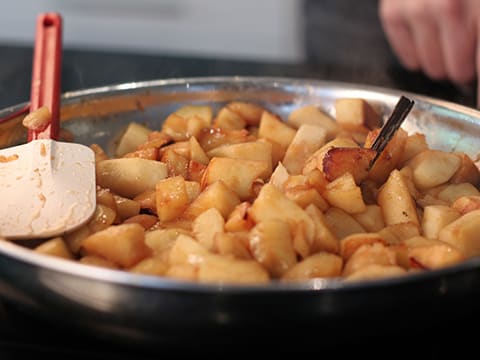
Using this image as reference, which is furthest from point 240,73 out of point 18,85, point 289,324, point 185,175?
point 289,324

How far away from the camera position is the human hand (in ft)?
6.12

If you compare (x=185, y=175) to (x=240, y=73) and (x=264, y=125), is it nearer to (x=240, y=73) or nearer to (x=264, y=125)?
(x=264, y=125)

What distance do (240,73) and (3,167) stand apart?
101 cm

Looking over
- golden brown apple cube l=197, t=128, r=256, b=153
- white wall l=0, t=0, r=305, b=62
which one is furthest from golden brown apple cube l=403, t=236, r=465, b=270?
white wall l=0, t=0, r=305, b=62

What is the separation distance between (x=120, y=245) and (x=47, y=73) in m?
0.53

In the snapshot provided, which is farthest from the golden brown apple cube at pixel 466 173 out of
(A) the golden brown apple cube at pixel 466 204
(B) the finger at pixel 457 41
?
(B) the finger at pixel 457 41

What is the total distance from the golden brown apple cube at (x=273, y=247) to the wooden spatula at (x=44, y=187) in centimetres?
27

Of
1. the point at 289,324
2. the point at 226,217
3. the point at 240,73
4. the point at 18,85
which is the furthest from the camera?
the point at 240,73

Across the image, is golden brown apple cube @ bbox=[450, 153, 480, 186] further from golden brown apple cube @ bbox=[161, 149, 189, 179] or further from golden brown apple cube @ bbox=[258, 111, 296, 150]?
golden brown apple cube @ bbox=[161, 149, 189, 179]

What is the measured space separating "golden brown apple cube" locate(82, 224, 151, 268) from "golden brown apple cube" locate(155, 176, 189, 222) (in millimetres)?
131

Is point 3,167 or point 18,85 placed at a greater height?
point 3,167

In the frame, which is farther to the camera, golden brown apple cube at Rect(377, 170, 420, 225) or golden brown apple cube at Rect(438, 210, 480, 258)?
golden brown apple cube at Rect(377, 170, 420, 225)

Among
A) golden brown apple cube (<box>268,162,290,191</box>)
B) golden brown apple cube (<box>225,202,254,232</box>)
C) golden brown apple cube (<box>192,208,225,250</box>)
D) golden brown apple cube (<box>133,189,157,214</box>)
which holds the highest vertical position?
golden brown apple cube (<box>225,202,254,232</box>)

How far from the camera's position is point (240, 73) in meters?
1.98
